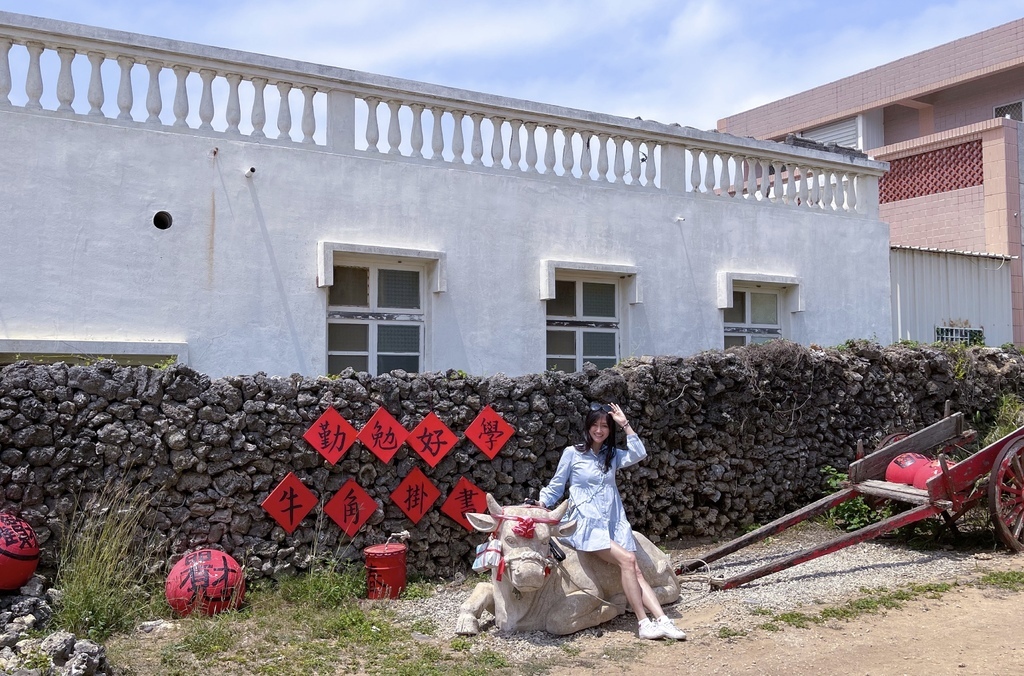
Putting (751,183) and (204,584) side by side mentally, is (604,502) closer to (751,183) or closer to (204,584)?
(204,584)

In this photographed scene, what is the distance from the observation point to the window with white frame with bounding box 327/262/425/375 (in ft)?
28.1

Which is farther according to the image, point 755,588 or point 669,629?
point 755,588

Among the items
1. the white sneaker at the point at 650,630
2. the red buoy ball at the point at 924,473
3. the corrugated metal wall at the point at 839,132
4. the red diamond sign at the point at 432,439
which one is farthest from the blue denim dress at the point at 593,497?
the corrugated metal wall at the point at 839,132

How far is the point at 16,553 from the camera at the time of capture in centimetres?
552

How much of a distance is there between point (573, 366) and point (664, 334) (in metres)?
1.17

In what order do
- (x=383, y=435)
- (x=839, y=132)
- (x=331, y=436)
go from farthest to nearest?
(x=839, y=132) → (x=383, y=435) → (x=331, y=436)

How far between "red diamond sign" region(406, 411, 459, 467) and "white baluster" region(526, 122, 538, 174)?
343 centimetres

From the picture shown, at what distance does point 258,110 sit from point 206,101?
0.46 meters

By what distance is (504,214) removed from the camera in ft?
30.3

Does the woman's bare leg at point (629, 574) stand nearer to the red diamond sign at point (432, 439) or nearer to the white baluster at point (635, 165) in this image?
the red diamond sign at point (432, 439)

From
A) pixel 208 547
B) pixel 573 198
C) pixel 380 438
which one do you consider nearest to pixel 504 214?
pixel 573 198

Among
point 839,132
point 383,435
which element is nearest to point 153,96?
point 383,435

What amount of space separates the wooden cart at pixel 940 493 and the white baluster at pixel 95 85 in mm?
6291

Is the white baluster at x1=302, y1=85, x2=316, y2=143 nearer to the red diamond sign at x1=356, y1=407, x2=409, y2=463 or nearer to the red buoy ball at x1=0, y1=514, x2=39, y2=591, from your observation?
the red diamond sign at x1=356, y1=407, x2=409, y2=463
